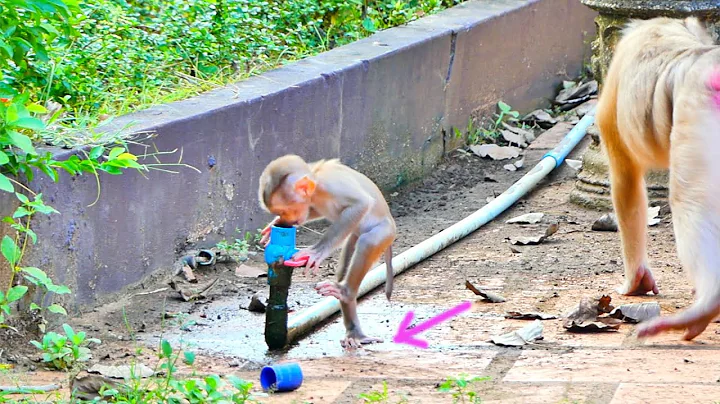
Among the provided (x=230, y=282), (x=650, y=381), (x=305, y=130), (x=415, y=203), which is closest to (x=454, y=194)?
(x=415, y=203)

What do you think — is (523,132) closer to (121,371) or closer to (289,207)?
(289,207)

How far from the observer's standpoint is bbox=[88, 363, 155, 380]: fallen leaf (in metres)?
4.70

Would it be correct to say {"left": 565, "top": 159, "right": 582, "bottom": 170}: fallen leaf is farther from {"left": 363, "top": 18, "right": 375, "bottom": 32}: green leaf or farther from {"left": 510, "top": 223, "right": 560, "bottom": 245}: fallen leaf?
{"left": 363, "top": 18, "right": 375, "bottom": 32}: green leaf

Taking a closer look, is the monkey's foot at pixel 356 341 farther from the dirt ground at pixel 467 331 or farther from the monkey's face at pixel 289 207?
the monkey's face at pixel 289 207

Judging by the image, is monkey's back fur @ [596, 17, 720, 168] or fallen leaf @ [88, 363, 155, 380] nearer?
fallen leaf @ [88, 363, 155, 380]

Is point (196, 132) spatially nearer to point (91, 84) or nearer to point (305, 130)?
point (91, 84)

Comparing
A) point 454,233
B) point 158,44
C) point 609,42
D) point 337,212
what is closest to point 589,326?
point 337,212

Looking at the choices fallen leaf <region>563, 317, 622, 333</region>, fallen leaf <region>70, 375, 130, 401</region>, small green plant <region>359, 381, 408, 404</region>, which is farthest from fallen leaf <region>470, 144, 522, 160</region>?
fallen leaf <region>70, 375, 130, 401</region>

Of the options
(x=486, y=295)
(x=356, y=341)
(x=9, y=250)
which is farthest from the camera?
(x=486, y=295)

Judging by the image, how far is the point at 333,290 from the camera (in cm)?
520

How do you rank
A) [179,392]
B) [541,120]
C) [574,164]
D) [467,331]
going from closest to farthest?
[179,392] < [467,331] < [574,164] < [541,120]

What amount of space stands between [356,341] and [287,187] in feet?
2.63

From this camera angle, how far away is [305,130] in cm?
741

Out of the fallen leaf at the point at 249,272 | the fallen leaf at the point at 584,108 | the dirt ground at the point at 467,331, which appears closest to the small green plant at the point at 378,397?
the dirt ground at the point at 467,331
